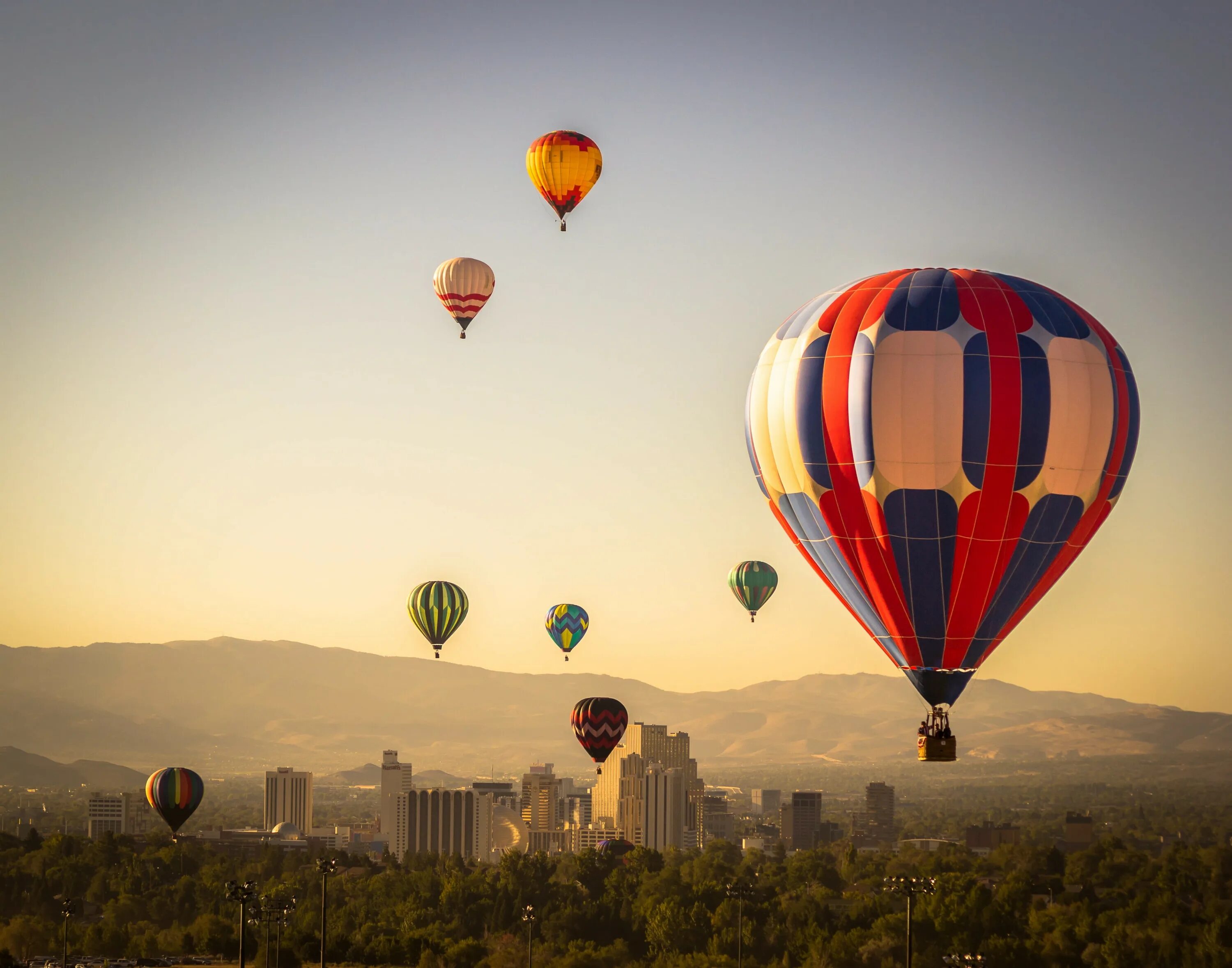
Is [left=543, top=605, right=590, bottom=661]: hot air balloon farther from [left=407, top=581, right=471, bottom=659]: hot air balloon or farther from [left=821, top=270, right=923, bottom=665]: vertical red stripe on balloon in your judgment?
[left=821, top=270, right=923, bottom=665]: vertical red stripe on balloon

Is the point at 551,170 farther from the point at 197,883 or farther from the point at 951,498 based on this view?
the point at 197,883

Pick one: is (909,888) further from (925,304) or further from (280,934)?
(925,304)

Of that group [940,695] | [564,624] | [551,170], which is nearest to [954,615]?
[940,695]

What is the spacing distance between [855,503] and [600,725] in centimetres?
6546

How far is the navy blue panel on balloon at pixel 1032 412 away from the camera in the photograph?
3847 cm

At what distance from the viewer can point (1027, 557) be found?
39281 mm

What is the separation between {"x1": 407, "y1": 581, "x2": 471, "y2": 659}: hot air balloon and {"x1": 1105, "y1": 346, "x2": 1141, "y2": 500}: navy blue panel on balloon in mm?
46977

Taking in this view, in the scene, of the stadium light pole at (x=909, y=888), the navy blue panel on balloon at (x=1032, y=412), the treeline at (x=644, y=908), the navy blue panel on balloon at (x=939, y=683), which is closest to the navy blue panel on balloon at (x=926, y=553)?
the navy blue panel on balloon at (x=939, y=683)

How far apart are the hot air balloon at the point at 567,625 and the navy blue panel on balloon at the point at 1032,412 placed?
57640mm

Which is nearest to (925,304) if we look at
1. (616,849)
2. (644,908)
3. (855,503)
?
(855,503)

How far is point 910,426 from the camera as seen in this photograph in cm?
3847

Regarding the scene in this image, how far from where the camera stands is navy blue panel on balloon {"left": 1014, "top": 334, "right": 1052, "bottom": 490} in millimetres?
38469

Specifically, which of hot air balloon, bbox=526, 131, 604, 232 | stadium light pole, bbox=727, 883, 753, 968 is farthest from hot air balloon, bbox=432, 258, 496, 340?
stadium light pole, bbox=727, 883, 753, 968

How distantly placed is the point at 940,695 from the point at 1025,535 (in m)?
4.13
